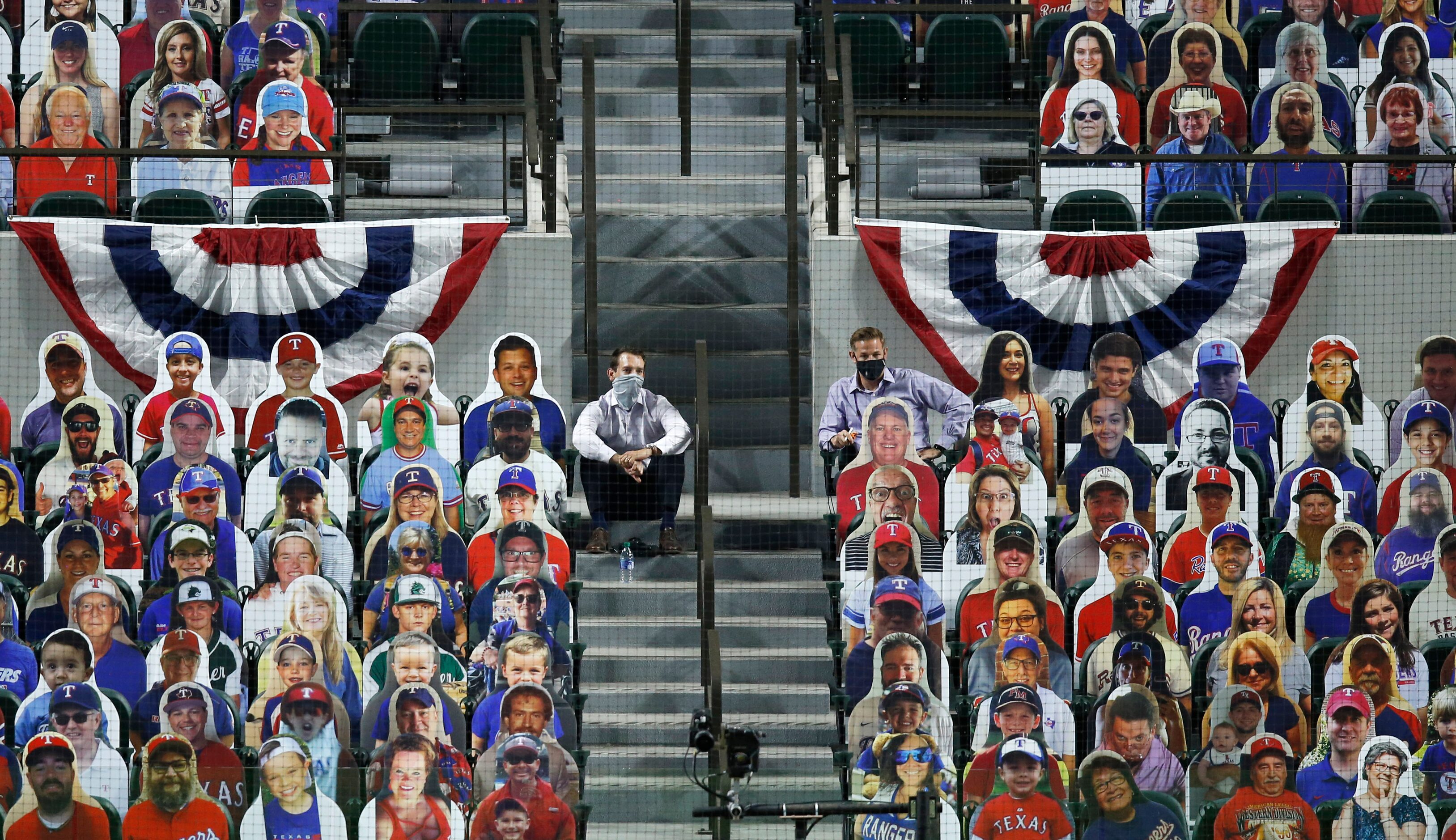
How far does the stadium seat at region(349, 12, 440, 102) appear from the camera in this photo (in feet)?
42.2

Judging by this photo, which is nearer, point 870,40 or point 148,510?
point 148,510

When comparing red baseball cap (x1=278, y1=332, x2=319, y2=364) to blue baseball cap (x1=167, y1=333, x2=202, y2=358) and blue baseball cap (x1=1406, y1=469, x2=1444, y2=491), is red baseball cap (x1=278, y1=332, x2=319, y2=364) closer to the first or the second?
blue baseball cap (x1=167, y1=333, x2=202, y2=358)

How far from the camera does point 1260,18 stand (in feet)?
42.1

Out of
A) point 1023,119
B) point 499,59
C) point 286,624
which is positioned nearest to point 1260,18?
point 1023,119

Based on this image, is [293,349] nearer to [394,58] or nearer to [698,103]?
[394,58]

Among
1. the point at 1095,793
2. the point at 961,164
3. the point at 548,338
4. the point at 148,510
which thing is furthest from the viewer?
the point at 961,164

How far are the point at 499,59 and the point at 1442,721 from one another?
5.84m

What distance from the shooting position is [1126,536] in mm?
10672

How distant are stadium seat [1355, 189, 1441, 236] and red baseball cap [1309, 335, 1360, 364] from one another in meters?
0.94

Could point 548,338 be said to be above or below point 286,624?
above

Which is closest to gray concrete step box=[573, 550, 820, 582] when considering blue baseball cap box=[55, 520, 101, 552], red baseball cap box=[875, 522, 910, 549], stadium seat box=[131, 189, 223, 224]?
red baseball cap box=[875, 522, 910, 549]

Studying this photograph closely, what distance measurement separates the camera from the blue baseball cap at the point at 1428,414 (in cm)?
1137

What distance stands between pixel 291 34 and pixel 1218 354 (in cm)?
484

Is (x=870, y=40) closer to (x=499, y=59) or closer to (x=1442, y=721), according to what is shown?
(x=499, y=59)
